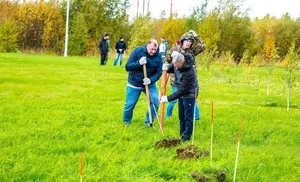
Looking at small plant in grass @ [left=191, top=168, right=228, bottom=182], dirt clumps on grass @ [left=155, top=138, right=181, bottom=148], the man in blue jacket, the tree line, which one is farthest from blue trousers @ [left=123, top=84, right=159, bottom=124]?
the tree line

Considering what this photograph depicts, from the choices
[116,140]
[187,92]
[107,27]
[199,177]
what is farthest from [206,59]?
[107,27]

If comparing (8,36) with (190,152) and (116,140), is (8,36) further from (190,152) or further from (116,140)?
(190,152)

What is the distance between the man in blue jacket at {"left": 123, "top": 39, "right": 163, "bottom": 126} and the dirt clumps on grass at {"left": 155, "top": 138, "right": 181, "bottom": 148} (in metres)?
1.58

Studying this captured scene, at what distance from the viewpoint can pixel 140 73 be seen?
8328 millimetres

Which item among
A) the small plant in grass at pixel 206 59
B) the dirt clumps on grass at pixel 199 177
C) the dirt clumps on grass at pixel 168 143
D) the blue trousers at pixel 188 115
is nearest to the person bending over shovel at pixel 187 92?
the blue trousers at pixel 188 115

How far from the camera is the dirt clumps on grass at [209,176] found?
197 inches

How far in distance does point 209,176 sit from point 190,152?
95 cm

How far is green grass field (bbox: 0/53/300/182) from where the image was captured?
5.28 meters

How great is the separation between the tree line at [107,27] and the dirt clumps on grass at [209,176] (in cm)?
3621

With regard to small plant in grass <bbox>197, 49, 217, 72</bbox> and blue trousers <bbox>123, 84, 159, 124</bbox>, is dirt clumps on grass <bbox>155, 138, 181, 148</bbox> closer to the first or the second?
blue trousers <bbox>123, 84, 159, 124</bbox>

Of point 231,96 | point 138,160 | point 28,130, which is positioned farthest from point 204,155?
point 231,96

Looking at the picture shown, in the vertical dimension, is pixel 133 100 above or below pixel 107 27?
below

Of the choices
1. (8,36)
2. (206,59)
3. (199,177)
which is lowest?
(199,177)

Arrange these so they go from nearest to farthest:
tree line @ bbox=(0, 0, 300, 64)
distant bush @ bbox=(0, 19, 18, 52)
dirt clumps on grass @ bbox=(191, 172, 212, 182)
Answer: dirt clumps on grass @ bbox=(191, 172, 212, 182) < distant bush @ bbox=(0, 19, 18, 52) < tree line @ bbox=(0, 0, 300, 64)
